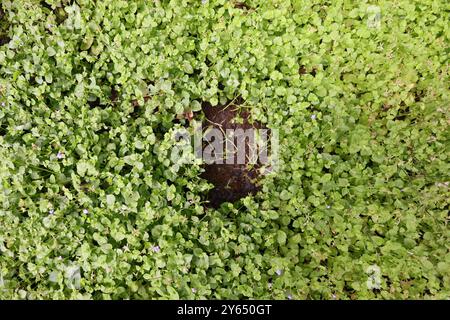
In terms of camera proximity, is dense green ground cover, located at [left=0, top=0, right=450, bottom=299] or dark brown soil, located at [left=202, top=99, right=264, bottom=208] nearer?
dense green ground cover, located at [left=0, top=0, right=450, bottom=299]

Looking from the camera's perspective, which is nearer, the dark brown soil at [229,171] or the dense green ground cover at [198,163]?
the dense green ground cover at [198,163]

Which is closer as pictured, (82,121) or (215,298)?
(215,298)

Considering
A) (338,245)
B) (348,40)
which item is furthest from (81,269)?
(348,40)

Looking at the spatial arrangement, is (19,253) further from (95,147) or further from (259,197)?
(259,197)

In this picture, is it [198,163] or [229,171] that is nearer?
[198,163]
